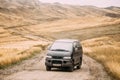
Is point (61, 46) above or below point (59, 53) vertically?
above

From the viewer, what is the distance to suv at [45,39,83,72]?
26.9 metres

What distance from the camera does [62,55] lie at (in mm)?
27094

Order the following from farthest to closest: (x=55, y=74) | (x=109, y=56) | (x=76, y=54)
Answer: (x=109, y=56), (x=76, y=54), (x=55, y=74)

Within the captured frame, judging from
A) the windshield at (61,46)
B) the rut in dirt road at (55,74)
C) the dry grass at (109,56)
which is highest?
the windshield at (61,46)

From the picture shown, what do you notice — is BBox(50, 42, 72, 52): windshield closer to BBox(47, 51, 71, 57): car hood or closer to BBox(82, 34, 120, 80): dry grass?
BBox(47, 51, 71, 57): car hood

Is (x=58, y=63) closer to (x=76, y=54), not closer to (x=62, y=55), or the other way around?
(x=62, y=55)

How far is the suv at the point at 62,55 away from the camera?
26891 mm

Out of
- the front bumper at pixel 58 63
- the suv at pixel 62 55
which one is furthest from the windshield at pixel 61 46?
the front bumper at pixel 58 63

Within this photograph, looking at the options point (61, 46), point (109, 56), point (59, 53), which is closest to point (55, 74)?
point (59, 53)

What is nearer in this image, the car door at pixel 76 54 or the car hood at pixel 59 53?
the car hood at pixel 59 53

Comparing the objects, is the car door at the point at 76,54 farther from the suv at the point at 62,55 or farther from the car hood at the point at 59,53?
the car hood at the point at 59,53

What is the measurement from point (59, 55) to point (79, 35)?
401 feet

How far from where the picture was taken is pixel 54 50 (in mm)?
27516

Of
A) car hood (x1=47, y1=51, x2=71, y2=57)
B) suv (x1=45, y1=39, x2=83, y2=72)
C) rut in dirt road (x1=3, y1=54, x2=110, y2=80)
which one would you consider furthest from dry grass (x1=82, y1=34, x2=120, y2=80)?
car hood (x1=47, y1=51, x2=71, y2=57)
